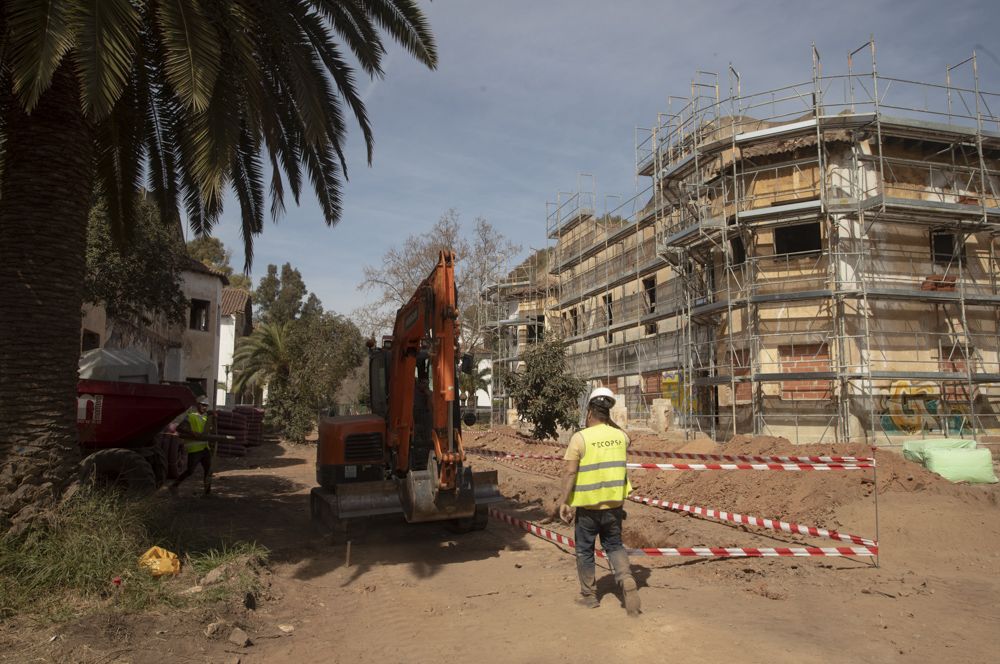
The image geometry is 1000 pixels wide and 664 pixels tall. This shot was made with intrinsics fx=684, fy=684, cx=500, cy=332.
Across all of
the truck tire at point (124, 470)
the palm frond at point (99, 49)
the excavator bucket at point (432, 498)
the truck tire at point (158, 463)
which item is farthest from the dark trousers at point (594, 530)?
the truck tire at point (158, 463)

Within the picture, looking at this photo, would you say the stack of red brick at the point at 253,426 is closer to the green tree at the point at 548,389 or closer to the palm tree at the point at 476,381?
the palm tree at the point at 476,381

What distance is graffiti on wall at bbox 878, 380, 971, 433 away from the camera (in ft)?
63.4

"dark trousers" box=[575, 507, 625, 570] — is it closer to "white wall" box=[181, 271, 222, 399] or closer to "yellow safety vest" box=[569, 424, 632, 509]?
"yellow safety vest" box=[569, 424, 632, 509]

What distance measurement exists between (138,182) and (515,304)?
34.8m

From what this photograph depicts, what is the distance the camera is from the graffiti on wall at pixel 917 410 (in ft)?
63.4

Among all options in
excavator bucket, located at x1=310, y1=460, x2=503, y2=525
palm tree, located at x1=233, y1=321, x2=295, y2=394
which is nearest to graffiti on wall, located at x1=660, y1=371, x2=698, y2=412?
palm tree, located at x1=233, y1=321, x2=295, y2=394

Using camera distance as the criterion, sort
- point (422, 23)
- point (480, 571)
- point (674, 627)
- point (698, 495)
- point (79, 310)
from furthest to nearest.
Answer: point (698, 495), point (422, 23), point (480, 571), point (79, 310), point (674, 627)

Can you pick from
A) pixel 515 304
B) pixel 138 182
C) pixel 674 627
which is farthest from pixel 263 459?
pixel 515 304

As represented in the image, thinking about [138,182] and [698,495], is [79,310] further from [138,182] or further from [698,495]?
[698,495]

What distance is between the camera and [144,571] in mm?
6105

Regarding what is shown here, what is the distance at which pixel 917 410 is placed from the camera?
64.1 ft

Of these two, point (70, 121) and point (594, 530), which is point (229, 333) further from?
point (594, 530)

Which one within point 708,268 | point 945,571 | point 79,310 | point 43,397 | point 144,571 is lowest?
point 945,571

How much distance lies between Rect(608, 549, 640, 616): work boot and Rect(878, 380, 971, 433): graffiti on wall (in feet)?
54.0
